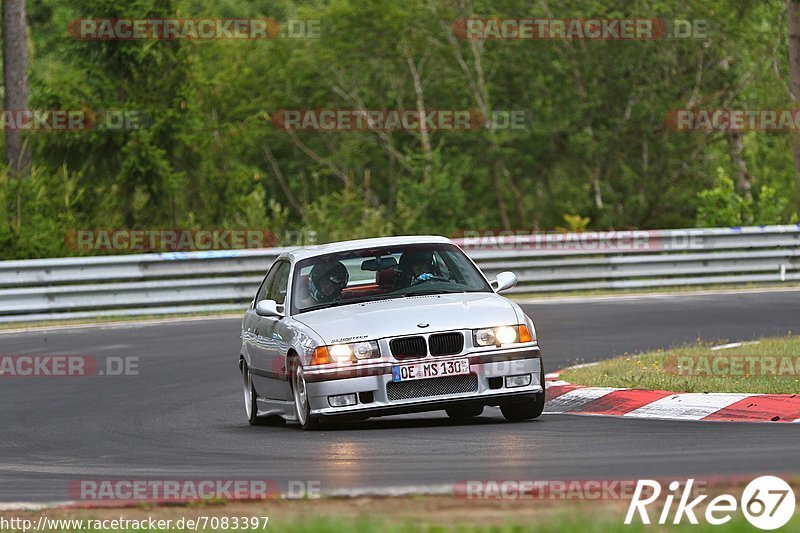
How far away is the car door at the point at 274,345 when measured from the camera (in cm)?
1225

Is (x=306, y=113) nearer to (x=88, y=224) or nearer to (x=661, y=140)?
(x=661, y=140)

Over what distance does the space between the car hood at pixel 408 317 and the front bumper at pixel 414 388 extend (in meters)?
0.24

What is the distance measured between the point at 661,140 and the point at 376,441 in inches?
1298

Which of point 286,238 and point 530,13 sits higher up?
point 530,13

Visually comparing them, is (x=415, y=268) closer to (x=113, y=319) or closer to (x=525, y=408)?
(x=525, y=408)

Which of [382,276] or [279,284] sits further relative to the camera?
[279,284]

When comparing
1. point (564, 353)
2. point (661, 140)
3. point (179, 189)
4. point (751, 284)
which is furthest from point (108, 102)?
point (661, 140)

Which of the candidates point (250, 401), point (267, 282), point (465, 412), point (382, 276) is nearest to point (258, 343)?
point (250, 401)

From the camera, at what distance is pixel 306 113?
46.7 m

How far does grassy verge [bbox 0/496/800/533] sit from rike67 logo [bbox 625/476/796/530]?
0.05 m

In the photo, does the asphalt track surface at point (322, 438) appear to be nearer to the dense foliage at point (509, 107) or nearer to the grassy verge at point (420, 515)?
the grassy verge at point (420, 515)

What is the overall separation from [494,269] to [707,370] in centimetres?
1107

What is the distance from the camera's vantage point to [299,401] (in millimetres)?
11820

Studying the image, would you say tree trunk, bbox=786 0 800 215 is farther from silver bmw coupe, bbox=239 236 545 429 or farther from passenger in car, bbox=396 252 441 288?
silver bmw coupe, bbox=239 236 545 429
